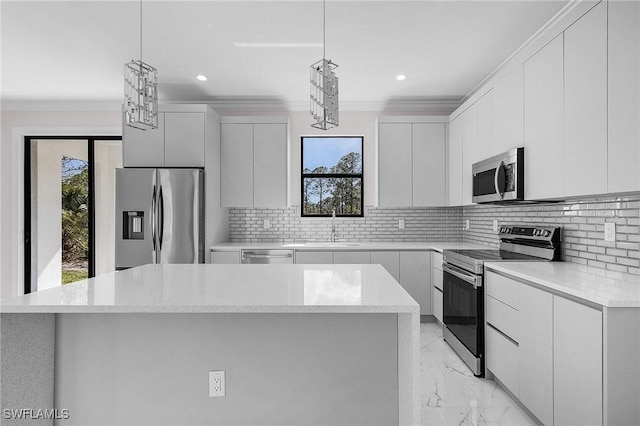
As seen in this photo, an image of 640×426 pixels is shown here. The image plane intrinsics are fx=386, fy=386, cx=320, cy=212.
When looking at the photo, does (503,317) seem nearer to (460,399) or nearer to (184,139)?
(460,399)

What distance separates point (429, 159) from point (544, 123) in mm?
2033

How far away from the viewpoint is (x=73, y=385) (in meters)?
1.82

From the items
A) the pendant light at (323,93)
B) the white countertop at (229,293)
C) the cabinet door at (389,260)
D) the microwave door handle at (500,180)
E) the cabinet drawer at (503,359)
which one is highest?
the pendant light at (323,93)

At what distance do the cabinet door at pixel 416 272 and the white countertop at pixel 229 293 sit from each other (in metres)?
1.97

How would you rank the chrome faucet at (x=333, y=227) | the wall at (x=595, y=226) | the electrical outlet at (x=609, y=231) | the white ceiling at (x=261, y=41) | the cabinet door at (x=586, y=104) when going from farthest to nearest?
the chrome faucet at (x=333, y=227), the white ceiling at (x=261, y=41), the electrical outlet at (x=609, y=231), the wall at (x=595, y=226), the cabinet door at (x=586, y=104)

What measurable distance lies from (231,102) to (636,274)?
166 inches

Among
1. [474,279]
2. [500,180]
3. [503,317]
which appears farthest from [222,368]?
[500,180]

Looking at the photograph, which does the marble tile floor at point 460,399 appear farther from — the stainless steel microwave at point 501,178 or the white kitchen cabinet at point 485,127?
the white kitchen cabinet at point 485,127

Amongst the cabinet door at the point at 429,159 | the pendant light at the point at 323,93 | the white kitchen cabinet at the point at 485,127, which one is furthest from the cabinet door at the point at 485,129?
the pendant light at the point at 323,93

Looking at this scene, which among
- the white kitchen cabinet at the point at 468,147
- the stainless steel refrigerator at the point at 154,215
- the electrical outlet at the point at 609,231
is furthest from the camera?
the stainless steel refrigerator at the point at 154,215

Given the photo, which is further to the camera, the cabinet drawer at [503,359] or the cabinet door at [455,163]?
the cabinet door at [455,163]

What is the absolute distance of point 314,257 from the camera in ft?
13.7

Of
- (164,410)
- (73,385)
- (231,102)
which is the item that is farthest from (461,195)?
(73,385)

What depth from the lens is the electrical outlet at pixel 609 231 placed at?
2.32m
